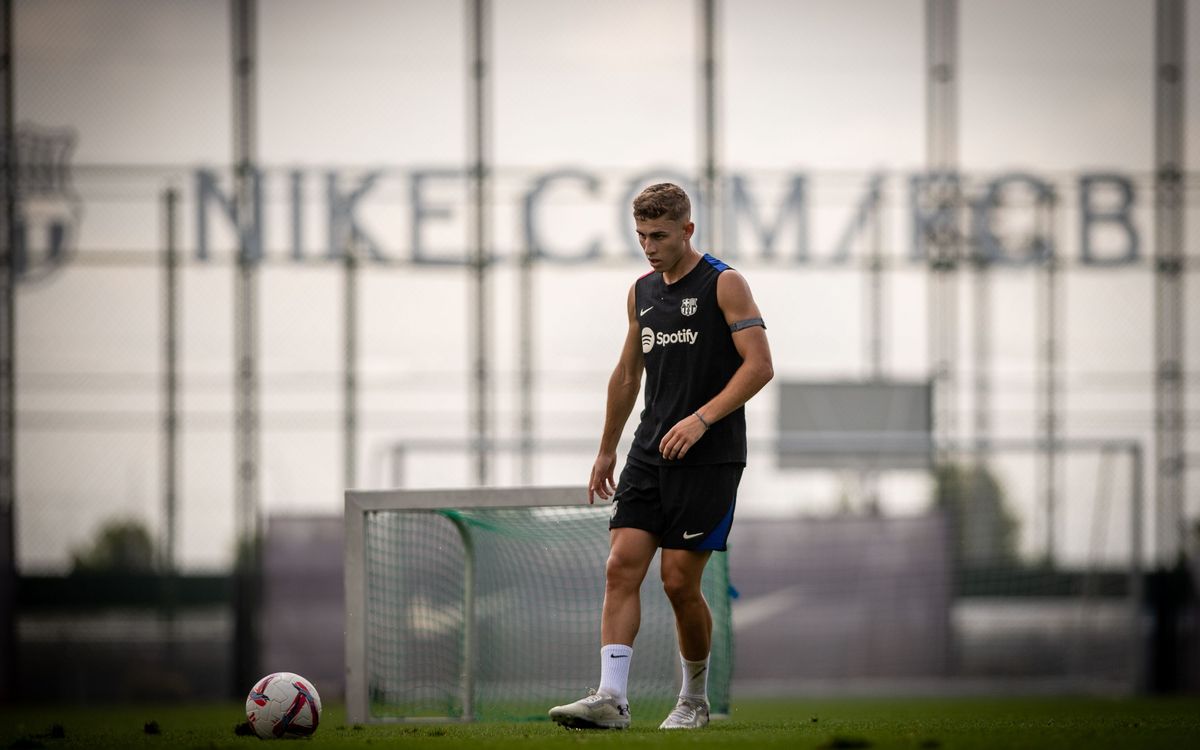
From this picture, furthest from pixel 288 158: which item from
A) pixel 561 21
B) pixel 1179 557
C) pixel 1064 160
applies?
pixel 1179 557

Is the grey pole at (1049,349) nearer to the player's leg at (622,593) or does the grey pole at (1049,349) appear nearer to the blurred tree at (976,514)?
the blurred tree at (976,514)

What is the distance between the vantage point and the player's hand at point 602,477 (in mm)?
5047

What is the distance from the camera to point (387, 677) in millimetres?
6461

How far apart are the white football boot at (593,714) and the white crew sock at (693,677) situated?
0.31m

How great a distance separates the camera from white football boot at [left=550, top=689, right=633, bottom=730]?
4551mm

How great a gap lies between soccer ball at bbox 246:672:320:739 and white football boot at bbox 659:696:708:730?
3.58 feet

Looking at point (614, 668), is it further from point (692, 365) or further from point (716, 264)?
point (716, 264)

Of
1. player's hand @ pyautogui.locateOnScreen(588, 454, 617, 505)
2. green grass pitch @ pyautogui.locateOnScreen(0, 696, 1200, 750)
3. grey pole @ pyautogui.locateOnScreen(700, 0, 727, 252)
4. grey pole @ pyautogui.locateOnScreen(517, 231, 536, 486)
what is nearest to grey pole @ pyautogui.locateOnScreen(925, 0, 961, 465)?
grey pole @ pyautogui.locateOnScreen(700, 0, 727, 252)

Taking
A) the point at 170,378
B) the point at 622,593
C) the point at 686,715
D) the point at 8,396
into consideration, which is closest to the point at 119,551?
the point at 170,378

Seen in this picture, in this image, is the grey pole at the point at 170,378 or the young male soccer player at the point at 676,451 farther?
the grey pole at the point at 170,378

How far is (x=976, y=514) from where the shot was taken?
41.2 feet

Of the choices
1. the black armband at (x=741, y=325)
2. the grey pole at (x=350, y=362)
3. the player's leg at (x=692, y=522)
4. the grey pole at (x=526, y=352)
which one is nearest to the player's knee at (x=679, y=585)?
the player's leg at (x=692, y=522)

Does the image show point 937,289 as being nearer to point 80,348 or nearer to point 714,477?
point 80,348

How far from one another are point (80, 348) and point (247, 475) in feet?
6.46
